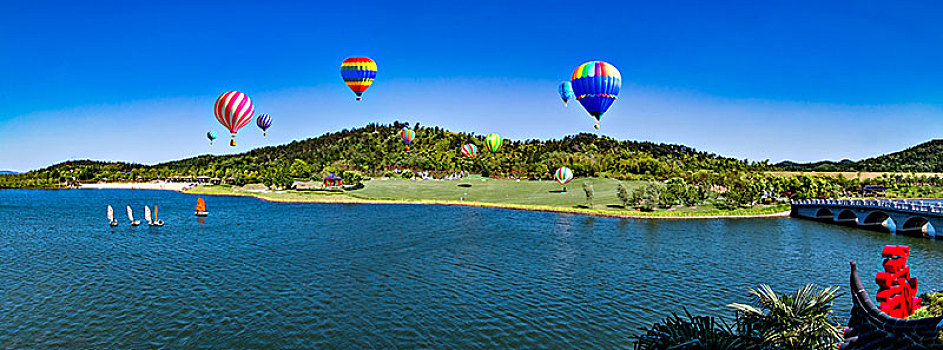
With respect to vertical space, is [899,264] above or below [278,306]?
above

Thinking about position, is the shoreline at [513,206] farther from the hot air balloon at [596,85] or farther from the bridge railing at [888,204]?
the hot air balloon at [596,85]

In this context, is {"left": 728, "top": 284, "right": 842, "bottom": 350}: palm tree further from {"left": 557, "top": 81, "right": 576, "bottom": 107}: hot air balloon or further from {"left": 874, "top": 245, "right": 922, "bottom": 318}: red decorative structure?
{"left": 557, "top": 81, "right": 576, "bottom": 107}: hot air balloon

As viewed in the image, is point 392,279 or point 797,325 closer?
point 797,325

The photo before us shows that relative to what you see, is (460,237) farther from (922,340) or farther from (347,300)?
(922,340)

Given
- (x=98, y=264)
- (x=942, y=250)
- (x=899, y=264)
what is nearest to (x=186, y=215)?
(x=98, y=264)

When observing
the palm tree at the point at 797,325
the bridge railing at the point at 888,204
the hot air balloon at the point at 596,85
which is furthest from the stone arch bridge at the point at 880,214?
the palm tree at the point at 797,325

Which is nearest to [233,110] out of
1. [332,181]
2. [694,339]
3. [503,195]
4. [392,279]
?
[392,279]

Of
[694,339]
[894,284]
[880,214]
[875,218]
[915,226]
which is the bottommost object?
[915,226]

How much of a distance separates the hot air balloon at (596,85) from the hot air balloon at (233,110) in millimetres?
31759

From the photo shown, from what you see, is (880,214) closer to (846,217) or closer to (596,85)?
(846,217)

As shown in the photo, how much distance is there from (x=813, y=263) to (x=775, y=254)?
4.12 m

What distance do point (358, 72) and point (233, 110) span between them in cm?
1610

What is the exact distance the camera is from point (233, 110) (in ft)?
163

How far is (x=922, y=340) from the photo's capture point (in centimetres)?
1214
